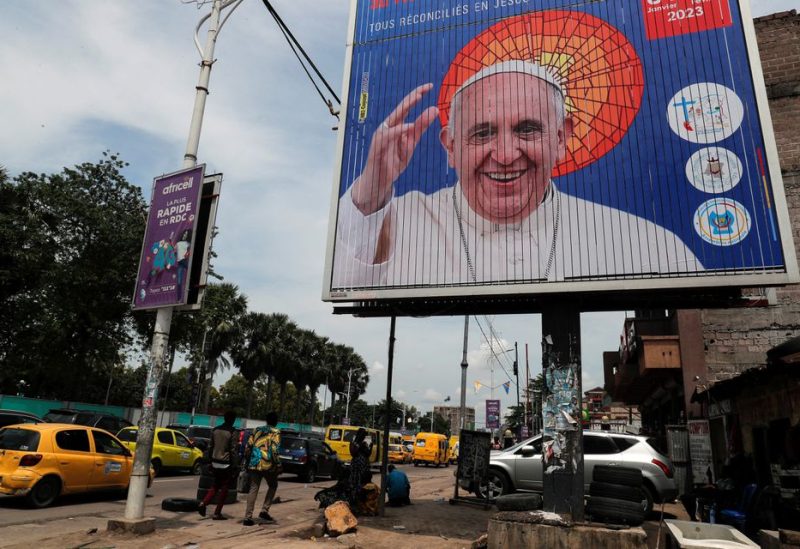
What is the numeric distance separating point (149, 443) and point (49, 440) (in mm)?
3494

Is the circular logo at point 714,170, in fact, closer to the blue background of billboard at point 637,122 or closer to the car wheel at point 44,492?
the blue background of billboard at point 637,122

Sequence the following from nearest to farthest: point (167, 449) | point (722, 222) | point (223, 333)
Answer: point (722, 222) → point (167, 449) → point (223, 333)

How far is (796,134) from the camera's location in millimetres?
16641

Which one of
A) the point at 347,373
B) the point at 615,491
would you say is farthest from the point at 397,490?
the point at 347,373

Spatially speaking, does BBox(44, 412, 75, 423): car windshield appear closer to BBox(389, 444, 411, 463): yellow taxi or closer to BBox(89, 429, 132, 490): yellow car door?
BBox(89, 429, 132, 490): yellow car door

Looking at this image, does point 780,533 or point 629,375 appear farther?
point 629,375

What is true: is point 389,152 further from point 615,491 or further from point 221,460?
point 615,491

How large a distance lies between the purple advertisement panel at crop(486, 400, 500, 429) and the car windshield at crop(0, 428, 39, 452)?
930 inches

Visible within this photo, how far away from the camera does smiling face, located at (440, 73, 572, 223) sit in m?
10.1

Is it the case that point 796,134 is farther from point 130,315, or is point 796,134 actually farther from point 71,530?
point 130,315

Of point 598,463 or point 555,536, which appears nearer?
point 555,536

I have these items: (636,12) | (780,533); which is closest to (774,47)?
(636,12)

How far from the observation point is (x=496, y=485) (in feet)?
44.1

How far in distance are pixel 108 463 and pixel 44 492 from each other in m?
1.51
